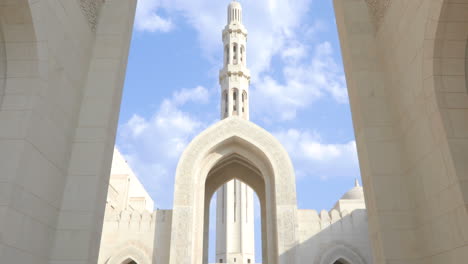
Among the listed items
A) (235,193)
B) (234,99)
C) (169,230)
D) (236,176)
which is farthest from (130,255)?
(234,99)

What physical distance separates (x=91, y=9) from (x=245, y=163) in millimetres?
10019

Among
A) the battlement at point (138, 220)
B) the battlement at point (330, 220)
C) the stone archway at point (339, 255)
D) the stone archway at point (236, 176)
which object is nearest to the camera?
the stone archway at point (339, 255)

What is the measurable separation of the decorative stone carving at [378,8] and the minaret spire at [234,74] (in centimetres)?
1515

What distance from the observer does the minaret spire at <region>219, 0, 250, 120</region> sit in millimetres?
20359

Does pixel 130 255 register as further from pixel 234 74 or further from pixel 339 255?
pixel 234 74

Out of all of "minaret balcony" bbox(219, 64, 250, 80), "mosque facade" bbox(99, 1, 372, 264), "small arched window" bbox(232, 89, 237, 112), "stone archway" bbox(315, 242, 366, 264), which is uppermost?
"minaret balcony" bbox(219, 64, 250, 80)

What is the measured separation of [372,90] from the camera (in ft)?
14.3

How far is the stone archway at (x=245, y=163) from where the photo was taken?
1131 centimetres

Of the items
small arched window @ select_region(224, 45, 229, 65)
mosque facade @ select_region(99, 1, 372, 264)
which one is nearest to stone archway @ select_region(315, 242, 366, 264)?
mosque facade @ select_region(99, 1, 372, 264)

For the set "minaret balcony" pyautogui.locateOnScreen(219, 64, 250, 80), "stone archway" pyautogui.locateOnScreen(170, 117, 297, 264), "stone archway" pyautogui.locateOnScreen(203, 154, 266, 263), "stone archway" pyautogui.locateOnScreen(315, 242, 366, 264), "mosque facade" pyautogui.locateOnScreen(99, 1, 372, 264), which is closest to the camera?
"stone archway" pyautogui.locateOnScreen(170, 117, 297, 264)

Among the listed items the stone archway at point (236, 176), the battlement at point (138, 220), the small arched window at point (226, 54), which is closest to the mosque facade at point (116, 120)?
the battlement at point (138, 220)

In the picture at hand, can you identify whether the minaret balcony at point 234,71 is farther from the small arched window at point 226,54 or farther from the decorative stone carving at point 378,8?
the decorative stone carving at point 378,8

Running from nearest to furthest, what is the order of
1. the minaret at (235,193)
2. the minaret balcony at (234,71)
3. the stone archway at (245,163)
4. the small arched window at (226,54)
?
the stone archway at (245,163) < the minaret at (235,193) < the minaret balcony at (234,71) < the small arched window at (226,54)

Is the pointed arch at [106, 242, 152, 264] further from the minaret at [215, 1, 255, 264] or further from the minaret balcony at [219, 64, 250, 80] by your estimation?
the minaret balcony at [219, 64, 250, 80]
